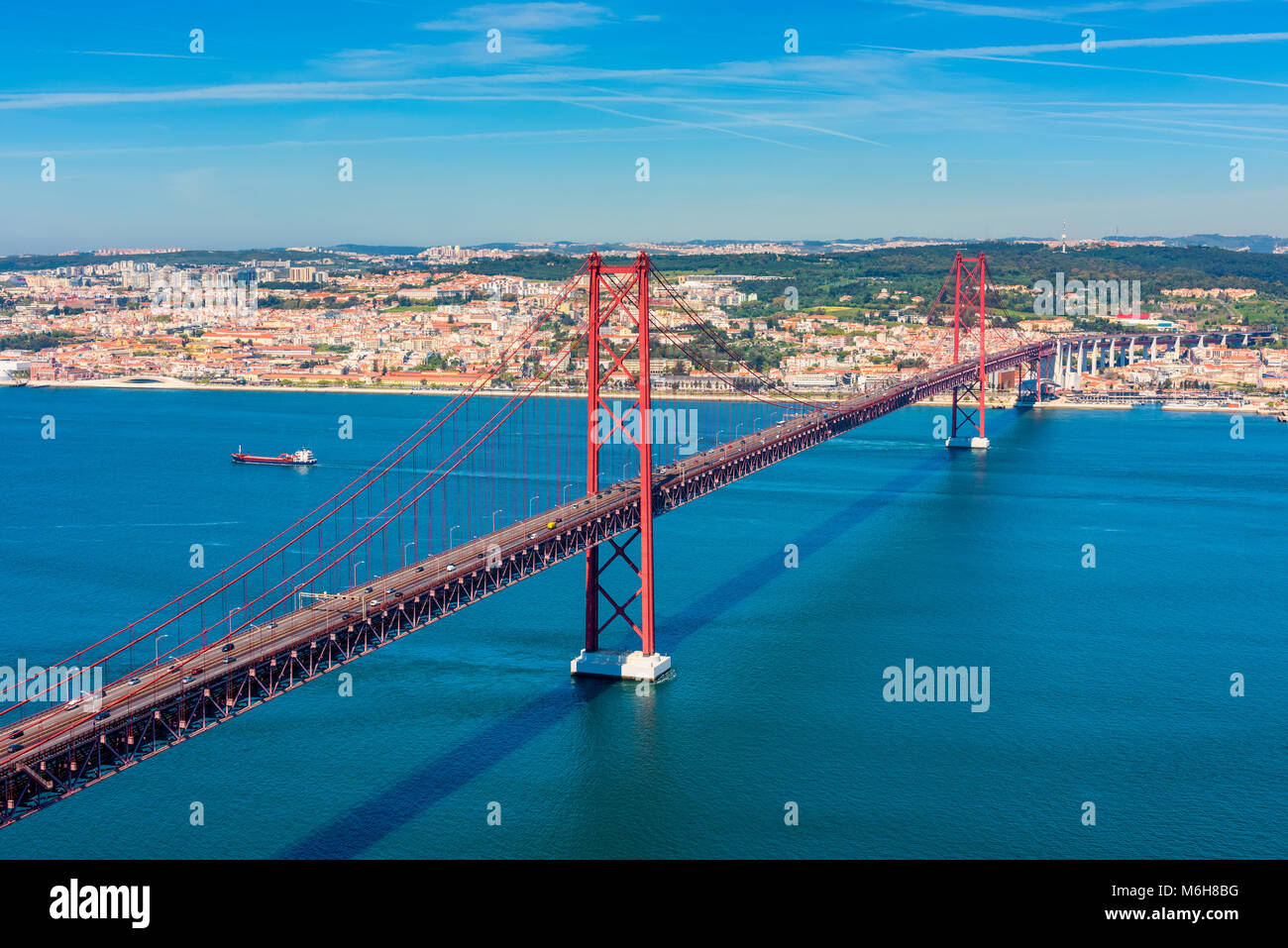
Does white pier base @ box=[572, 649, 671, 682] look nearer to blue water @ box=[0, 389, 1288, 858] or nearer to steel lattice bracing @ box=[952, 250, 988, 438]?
blue water @ box=[0, 389, 1288, 858]

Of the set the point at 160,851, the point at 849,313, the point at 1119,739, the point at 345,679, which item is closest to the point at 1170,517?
the point at 1119,739

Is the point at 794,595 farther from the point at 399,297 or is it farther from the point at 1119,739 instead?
the point at 399,297

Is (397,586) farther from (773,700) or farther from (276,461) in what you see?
(276,461)

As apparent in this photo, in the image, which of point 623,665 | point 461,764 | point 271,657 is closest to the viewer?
point 271,657

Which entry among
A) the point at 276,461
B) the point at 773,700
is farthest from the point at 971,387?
the point at 773,700

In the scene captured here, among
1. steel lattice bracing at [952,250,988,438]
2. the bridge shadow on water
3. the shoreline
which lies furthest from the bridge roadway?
the shoreline

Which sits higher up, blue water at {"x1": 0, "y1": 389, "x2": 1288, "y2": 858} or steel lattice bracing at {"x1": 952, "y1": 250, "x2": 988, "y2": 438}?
steel lattice bracing at {"x1": 952, "y1": 250, "x2": 988, "y2": 438}

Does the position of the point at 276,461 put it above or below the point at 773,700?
above

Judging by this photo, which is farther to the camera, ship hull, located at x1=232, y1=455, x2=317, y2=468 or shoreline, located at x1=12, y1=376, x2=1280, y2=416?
shoreline, located at x1=12, y1=376, x2=1280, y2=416
